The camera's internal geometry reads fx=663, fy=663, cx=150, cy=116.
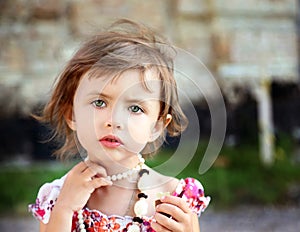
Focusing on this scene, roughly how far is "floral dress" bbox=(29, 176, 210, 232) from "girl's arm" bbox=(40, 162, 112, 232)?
0.04m

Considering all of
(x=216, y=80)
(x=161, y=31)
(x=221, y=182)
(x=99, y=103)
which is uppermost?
(x=99, y=103)

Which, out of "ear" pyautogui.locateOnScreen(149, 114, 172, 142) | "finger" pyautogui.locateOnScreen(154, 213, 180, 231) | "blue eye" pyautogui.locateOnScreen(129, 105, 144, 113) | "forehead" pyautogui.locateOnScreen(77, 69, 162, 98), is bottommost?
"finger" pyautogui.locateOnScreen(154, 213, 180, 231)

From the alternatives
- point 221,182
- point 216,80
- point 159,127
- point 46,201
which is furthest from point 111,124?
point 216,80

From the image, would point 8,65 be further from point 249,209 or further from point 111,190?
point 111,190

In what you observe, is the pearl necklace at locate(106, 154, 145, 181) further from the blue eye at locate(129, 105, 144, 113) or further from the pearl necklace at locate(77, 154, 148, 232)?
the blue eye at locate(129, 105, 144, 113)

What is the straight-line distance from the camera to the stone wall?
4.19 meters

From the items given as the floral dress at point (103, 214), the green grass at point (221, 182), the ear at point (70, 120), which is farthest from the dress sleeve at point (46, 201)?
the green grass at point (221, 182)

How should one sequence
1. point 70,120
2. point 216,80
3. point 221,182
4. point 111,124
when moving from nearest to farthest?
point 111,124 → point 70,120 → point 221,182 → point 216,80

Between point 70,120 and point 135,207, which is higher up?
point 70,120

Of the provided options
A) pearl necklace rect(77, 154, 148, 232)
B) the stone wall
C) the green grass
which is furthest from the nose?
the stone wall

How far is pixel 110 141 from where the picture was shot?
3.49 feet

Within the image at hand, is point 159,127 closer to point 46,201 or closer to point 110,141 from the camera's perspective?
point 110,141

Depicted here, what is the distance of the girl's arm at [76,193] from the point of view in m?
1.10

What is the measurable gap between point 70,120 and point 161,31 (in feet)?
10.1
